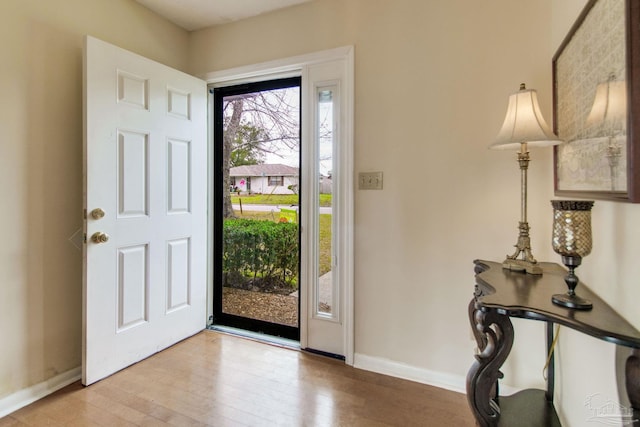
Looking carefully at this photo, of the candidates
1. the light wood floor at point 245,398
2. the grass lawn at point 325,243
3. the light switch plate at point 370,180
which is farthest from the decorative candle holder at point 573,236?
the grass lawn at point 325,243

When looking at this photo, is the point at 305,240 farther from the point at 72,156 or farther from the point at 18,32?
the point at 18,32

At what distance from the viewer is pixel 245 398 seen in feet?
5.80

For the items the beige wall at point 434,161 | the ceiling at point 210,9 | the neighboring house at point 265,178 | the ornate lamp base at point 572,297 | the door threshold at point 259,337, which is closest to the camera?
the ornate lamp base at point 572,297

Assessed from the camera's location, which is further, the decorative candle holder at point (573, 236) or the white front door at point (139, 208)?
the white front door at point (139, 208)

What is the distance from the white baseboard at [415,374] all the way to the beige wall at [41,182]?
184 centimetres

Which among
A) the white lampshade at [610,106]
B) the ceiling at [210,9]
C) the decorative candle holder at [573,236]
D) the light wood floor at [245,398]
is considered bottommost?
the light wood floor at [245,398]

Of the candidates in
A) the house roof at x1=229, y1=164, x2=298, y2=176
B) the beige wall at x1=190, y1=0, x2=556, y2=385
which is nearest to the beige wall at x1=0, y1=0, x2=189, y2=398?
the house roof at x1=229, y1=164, x2=298, y2=176

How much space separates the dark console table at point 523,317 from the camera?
80cm

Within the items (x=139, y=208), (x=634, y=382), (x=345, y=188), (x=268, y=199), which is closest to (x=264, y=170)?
(x=268, y=199)

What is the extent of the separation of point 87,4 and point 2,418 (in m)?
2.40

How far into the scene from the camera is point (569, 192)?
1.30 meters

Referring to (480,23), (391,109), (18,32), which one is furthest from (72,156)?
(480,23)

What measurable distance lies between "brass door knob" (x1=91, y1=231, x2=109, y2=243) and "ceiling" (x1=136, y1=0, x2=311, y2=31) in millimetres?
1680

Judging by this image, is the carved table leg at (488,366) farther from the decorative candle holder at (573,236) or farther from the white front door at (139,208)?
the white front door at (139,208)
